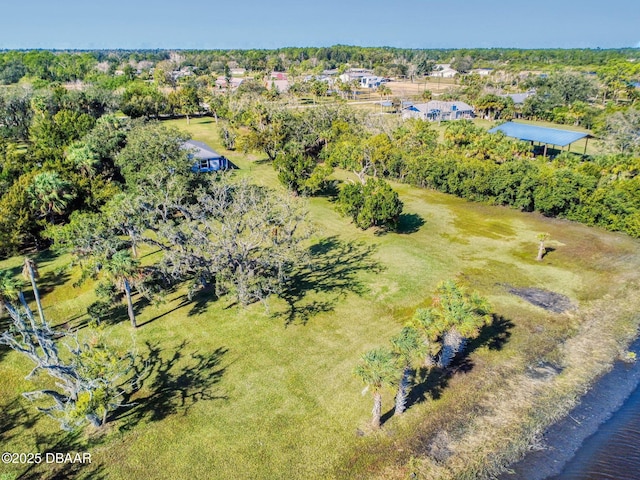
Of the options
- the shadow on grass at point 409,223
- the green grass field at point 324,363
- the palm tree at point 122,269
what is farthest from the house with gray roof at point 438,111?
the palm tree at point 122,269

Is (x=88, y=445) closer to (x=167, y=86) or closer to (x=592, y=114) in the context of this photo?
(x=592, y=114)

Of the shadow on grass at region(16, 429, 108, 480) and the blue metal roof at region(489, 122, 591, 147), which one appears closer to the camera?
the shadow on grass at region(16, 429, 108, 480)

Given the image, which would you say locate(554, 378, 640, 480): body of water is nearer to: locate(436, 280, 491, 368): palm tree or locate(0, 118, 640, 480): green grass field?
locate(0, 118, 640, 480): green grass field

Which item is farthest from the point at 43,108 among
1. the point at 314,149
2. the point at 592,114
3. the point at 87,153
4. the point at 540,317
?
the point at 592,114

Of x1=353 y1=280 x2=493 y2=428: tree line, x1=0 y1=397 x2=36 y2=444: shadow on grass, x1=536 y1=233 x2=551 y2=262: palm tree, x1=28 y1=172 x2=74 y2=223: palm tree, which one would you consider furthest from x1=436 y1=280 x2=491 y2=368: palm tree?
x1=28 y1=172 x2=74 y2=223: palm tree

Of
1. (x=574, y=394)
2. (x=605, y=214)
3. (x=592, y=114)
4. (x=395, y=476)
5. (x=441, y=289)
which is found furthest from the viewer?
(x=592, y=114)

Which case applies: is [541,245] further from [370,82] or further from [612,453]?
[370,82]
